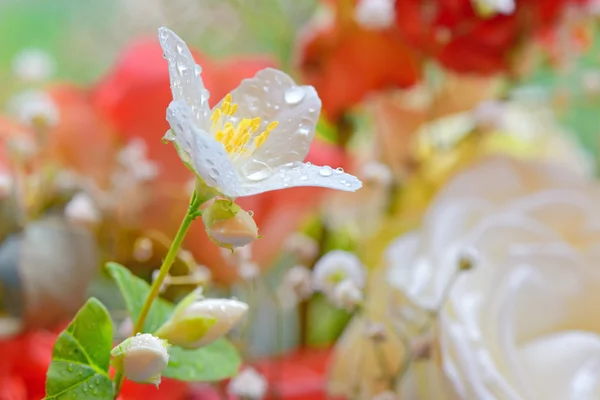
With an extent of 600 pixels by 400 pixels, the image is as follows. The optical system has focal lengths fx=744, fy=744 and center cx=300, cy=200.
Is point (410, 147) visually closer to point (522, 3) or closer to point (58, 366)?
point (522, 3)

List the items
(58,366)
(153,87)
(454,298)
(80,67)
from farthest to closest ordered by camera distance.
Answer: (80,67)
(153,87)
(454,298)
(58,366)

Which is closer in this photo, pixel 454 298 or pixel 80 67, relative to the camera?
pixel 454 298

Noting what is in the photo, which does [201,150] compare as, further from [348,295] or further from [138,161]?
[138,161]

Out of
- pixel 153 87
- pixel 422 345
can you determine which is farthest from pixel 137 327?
pixel 153 87

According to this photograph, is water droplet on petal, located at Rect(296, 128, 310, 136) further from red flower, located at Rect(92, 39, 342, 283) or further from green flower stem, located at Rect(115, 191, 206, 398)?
red flower, located at Rect(92, 39, 342, 283)

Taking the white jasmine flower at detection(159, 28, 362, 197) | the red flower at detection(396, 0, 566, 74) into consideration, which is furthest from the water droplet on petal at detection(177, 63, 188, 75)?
the red flower at detection(396, 0, 566, 74)

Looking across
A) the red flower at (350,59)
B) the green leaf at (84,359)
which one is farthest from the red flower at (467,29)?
the green leaf at (84,359)
